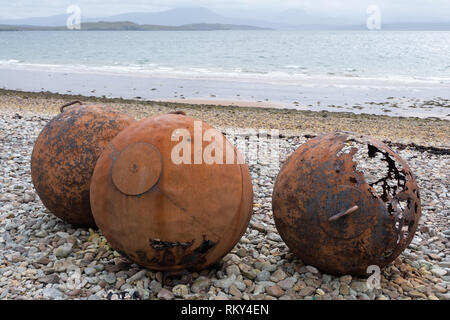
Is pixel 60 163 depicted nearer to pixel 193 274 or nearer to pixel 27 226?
pixel 27 226

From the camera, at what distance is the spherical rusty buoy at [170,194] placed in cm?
338

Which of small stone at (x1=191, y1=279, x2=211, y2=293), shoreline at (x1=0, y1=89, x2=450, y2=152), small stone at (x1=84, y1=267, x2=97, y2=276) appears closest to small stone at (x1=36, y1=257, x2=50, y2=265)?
small stone at (x1=84, y1=267, x2=97, y2=276)

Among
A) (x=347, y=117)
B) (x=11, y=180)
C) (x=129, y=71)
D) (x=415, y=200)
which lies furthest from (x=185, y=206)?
(x=129, y=71)

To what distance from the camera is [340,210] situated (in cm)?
355

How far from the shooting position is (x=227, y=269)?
4.01 metres

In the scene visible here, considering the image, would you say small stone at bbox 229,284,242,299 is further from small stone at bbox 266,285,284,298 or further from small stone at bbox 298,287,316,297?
small stone at bbox 298,287,316,297

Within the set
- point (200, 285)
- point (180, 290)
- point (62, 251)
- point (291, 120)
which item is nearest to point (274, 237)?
point (200, 285)

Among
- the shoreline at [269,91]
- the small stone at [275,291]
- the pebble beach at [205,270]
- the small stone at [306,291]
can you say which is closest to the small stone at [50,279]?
the pebble beach at [205,270]

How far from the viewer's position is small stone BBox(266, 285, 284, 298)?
3666 mm

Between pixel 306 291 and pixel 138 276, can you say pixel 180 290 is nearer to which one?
pixel 138 276

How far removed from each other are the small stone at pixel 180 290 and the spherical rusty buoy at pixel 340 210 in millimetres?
1066

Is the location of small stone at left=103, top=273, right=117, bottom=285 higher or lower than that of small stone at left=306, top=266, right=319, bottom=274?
lower

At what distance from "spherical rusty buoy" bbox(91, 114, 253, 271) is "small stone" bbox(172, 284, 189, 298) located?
0.16 metres

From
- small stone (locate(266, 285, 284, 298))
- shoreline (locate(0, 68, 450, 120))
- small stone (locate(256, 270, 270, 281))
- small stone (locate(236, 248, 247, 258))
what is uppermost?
shoreline (locate(0, 68, 450, 120))
